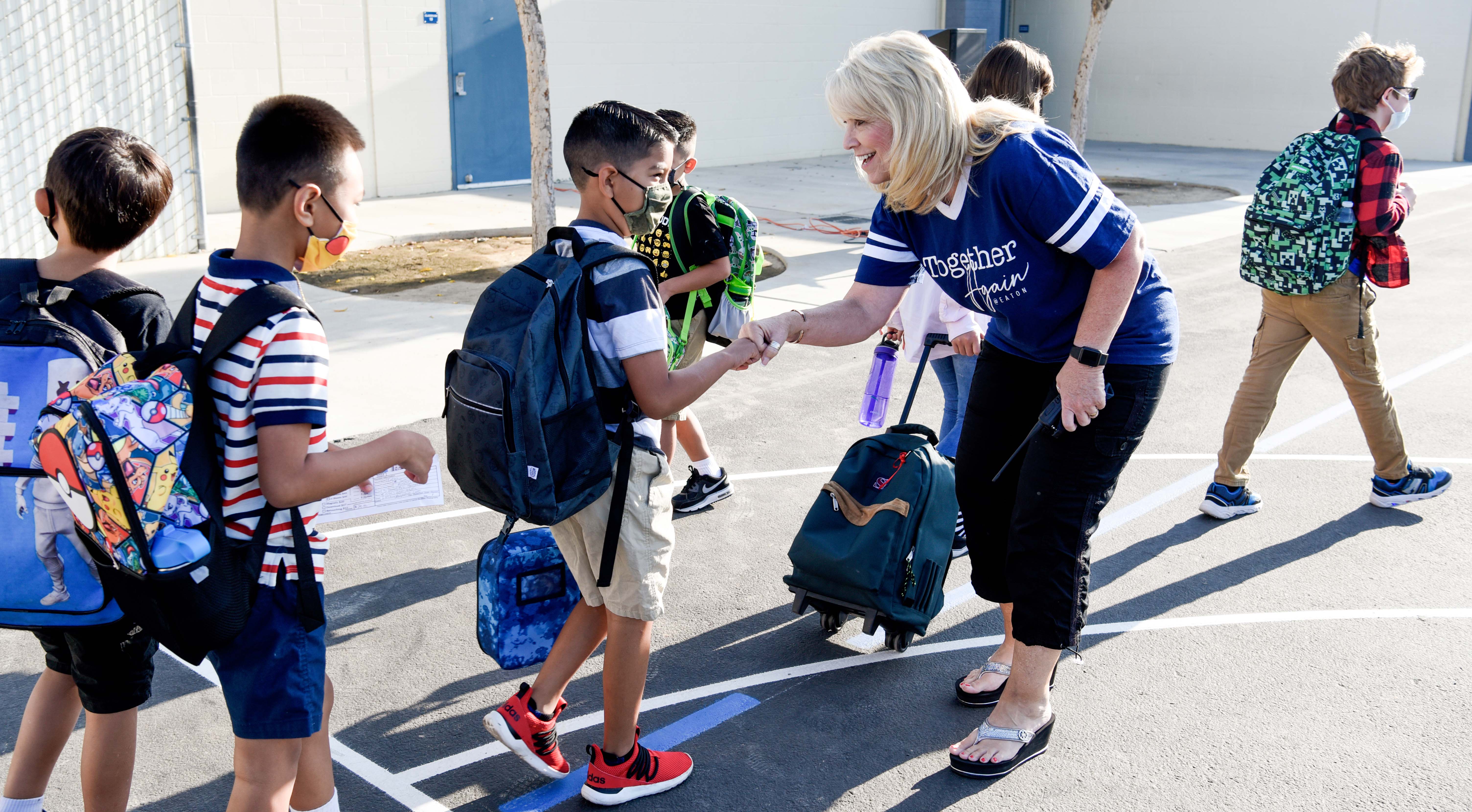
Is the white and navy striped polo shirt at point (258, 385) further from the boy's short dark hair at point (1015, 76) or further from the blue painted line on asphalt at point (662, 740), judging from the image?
→ the boy's short dark hair at point (1015, 76)

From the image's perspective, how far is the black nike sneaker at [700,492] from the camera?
5.32 m

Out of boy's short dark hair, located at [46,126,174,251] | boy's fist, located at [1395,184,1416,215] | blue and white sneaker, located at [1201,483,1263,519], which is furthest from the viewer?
blue and white sneaker, located at [1201,483,1263,519]

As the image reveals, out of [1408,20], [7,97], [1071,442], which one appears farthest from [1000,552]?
[1408,20]

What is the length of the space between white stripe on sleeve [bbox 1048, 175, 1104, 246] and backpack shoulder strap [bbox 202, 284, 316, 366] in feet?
5.84

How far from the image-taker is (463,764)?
3.32m

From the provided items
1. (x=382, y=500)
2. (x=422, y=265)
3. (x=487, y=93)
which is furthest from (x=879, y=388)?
(x=487, y=93)

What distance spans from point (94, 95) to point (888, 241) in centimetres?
953

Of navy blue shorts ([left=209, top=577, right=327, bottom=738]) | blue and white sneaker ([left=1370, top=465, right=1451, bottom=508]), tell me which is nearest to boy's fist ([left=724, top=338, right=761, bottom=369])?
navy blue shorts ([left=209, top=577, right=327, bottom=738])

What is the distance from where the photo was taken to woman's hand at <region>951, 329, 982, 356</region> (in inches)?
179

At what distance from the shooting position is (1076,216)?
2.82m

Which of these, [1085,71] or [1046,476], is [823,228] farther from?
[1046,476]

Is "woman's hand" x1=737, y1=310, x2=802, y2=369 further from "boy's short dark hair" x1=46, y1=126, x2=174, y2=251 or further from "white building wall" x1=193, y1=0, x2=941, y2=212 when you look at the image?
"white building wall" x1=193, y1=0, x2=941, y2=212

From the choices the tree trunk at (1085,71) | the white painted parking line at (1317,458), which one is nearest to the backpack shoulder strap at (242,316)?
the white painted parking line at (1317,458)

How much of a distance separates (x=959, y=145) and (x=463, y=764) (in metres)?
2.24
